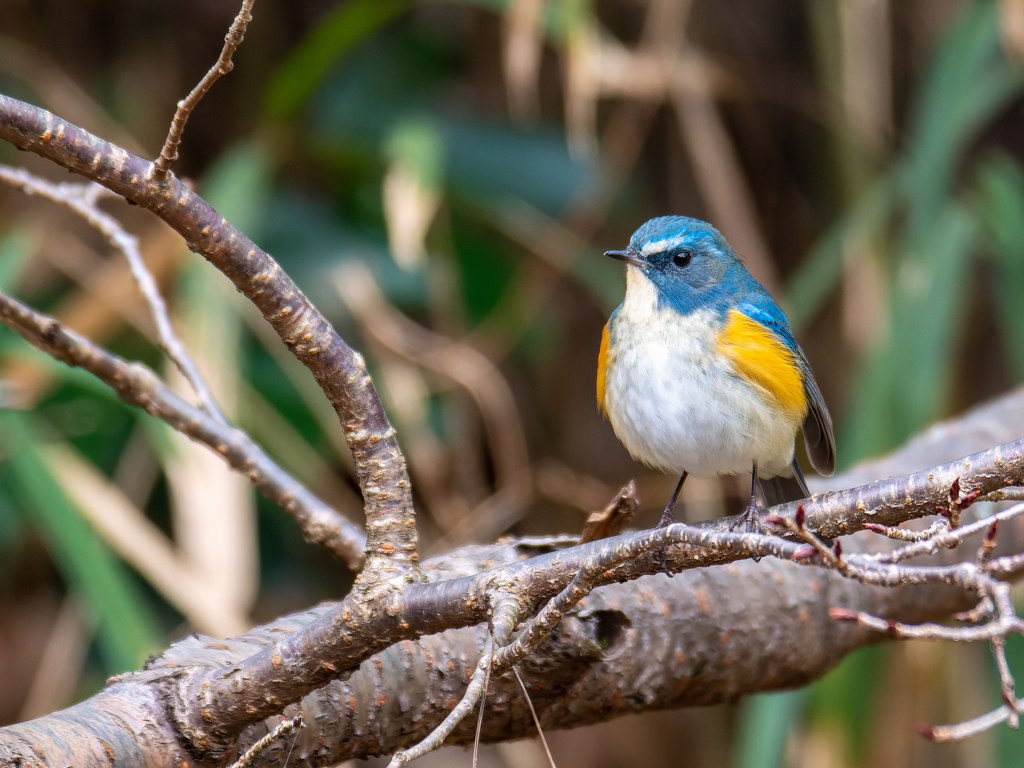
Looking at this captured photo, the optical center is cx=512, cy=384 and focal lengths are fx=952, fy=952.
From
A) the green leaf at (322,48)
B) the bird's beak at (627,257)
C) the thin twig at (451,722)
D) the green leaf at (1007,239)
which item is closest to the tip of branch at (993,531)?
the thin twig at (451,722)

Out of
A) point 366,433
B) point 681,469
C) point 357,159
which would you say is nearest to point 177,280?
point 357,159

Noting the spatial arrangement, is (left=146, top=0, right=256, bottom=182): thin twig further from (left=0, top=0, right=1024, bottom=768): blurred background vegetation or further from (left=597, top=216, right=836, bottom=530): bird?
(left=0, top=0, right=1024, bottom=768): blurred background vegetation

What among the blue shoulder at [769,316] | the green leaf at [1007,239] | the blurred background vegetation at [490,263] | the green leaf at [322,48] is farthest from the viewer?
the green leaf at [322,48]

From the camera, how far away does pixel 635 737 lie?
4035mm

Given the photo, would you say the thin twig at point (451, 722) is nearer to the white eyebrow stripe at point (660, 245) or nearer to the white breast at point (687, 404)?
the white breast at point (687, 404)

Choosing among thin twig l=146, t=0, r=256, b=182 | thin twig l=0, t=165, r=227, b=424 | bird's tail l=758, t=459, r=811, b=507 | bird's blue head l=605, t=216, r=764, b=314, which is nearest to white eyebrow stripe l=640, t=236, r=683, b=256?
bird's blue head l=605, t=216, r=764, b=314

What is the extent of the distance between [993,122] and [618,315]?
3.03m

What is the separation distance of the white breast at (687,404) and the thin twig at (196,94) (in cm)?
114

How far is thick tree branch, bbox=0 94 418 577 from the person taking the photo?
1100 millimetres

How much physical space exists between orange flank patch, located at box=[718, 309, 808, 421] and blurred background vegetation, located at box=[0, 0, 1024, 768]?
0.99m

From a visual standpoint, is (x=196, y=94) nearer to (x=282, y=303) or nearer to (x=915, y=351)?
(x=282, y=303)

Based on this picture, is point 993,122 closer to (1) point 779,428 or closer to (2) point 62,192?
(1) point 779,428

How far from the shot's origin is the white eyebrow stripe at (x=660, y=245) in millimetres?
2268

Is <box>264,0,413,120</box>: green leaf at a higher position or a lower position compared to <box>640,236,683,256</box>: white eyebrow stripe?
higher
